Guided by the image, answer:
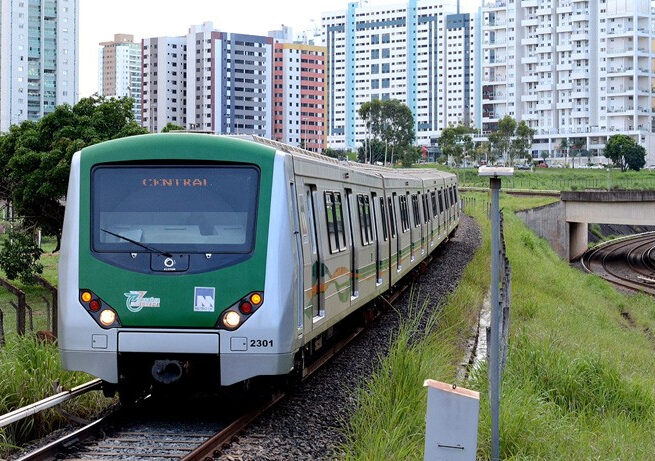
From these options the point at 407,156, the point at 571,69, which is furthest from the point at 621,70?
the point at 407,156

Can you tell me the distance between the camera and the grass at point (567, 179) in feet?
262

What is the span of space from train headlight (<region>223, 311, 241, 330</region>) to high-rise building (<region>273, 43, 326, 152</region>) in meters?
143

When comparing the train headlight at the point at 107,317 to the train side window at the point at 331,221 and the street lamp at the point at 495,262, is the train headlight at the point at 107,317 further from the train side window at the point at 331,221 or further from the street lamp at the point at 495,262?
the street lamp at the point at 495,262

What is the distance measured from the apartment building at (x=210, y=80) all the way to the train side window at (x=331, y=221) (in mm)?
130949

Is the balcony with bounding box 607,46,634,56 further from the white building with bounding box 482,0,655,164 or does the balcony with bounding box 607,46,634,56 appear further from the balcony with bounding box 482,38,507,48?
the balcony with bounding box 482,38,507,48

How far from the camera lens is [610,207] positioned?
52.3 metres

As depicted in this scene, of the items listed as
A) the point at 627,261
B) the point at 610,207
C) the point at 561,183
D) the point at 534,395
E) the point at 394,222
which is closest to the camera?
the point at 534,395

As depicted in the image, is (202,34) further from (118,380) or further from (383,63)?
(118,380)

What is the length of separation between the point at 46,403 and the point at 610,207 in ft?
153

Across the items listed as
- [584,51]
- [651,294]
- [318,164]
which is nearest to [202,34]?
[584,51]

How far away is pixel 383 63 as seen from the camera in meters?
191

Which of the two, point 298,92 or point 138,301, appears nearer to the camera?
point 138,301

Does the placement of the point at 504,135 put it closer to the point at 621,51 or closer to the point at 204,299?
the point at 621,51

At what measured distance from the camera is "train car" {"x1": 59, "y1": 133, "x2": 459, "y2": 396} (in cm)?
893
